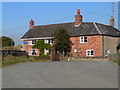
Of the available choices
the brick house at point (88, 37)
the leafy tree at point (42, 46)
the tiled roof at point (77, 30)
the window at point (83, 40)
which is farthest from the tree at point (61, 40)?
the leafy tree at point (42, 46)

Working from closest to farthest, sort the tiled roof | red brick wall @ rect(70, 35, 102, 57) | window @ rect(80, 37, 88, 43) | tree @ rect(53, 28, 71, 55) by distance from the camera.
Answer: red brick wall @ rect(70, 35, 102, 57) → tree @ rect(53, 28, 71, 55) → the tiled roof → window @ rect(80, 37, 88, 43)

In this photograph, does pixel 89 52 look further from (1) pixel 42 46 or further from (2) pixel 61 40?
(1) pixel 42 46

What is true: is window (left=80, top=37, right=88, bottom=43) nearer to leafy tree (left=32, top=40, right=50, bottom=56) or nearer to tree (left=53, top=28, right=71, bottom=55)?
tree (left=53, top=28, right=71, bottom=55)

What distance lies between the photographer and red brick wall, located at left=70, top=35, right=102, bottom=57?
49072 millimetres

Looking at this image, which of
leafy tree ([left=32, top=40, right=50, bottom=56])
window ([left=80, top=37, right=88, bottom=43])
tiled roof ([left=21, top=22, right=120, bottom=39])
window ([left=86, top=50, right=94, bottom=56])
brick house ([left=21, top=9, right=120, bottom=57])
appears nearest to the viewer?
brick house ([left=21, top=9, right=120, bottom=57])

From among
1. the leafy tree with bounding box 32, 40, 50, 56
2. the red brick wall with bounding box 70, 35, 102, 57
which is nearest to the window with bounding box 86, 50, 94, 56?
the red brick wall with bounding box 70, 35, 102, 57

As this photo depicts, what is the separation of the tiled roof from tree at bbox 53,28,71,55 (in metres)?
2.85

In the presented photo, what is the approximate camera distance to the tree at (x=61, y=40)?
50.0m

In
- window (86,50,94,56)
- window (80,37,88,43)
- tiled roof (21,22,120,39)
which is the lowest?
window (86,50,94,56)

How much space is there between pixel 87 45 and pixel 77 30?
446 centimetres

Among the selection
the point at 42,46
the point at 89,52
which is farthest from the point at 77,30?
the point at 42,46

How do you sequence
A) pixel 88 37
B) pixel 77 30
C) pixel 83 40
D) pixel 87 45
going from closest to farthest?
pixel 88 37 → pixel 87 45 → pixel 83 40 → pixel 77 30

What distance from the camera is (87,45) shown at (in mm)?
50562

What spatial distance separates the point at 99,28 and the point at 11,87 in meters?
41.4
